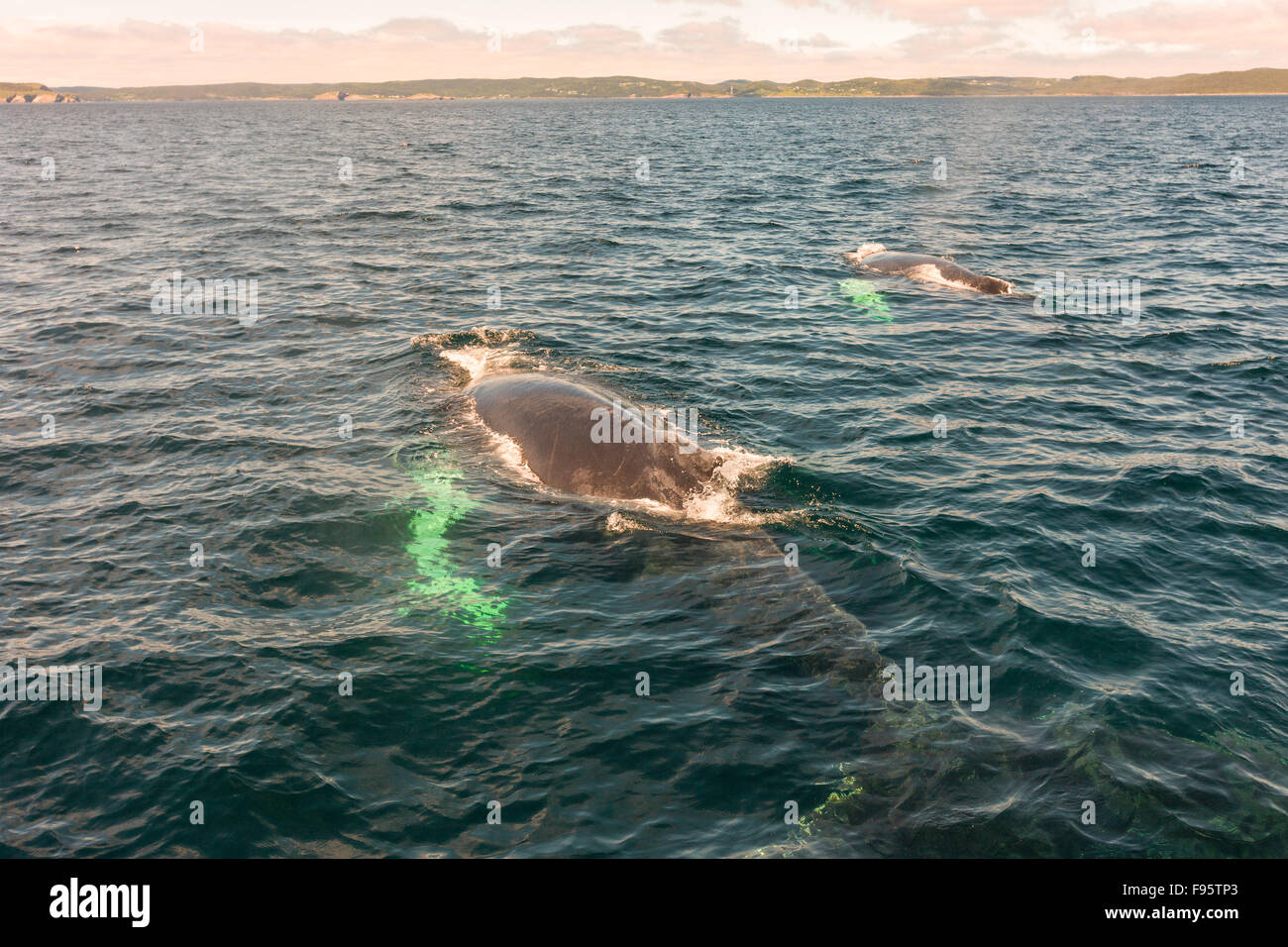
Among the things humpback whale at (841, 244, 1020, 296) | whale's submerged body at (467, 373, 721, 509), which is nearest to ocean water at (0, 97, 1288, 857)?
whale's submerged body at (467, 373, 721, 509)

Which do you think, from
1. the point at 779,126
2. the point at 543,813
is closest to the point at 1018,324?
the point at 543,813

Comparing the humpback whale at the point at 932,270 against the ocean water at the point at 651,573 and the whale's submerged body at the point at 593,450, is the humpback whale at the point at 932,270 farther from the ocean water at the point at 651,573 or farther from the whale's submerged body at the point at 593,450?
the whale's submerged body at the point at 593,450

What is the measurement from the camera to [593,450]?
16.8 meters

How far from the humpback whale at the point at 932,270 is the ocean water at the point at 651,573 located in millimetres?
1665

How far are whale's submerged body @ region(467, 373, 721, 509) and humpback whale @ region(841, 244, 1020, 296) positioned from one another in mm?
18789

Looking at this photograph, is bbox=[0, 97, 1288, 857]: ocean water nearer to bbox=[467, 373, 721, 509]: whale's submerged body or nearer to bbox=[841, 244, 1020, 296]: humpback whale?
bbox=[467, 373, 721, 509]: whale's submerged body

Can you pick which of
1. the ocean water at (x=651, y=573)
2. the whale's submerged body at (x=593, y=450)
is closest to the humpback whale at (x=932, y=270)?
the ocean water at (x=651, y=573)

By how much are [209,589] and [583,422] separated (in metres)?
7.64

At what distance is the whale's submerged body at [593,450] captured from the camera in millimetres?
16250

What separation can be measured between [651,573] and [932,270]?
2525 cm

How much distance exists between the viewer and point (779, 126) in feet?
490

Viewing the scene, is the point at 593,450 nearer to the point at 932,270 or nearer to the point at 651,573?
the point at 651,573

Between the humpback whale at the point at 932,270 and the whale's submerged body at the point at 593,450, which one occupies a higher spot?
the humpback whale at the point at 932,270
